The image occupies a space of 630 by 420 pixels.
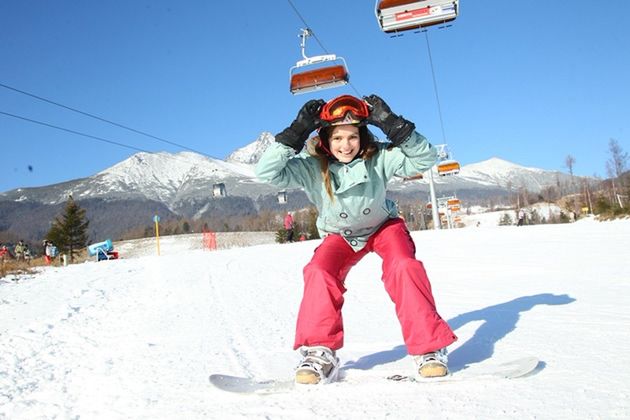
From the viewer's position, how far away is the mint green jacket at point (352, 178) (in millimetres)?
2639

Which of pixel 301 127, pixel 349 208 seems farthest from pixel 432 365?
pixel 301 127

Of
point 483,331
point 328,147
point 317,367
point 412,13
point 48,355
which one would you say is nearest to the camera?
point 317,367

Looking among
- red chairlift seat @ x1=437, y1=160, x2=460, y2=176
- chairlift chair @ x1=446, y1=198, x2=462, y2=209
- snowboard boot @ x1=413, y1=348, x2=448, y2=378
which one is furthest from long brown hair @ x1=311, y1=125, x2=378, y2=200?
chairlift chair @ x1=446, y1=198, x2=462, y2=209

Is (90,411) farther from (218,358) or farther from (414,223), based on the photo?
(414,223)

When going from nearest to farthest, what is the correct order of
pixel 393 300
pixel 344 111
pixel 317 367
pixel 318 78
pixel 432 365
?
pixel 432 365 → pixel 317 367 → pixel 393 300 → pixel 344 111 → pixel 318 78

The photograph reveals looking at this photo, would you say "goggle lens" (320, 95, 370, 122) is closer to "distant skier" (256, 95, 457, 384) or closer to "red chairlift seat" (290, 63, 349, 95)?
"distant skier" (256, 95, 457, 384)

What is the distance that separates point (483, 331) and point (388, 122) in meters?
1.66

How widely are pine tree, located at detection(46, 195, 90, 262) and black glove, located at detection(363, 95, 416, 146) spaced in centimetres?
5290

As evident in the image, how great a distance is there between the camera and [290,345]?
3367 millimetres

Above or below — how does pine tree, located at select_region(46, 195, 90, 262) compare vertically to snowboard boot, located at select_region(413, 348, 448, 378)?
above

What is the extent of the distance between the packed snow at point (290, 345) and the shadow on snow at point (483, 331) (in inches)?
0.6

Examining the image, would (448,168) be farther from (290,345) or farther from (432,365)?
(432,365)

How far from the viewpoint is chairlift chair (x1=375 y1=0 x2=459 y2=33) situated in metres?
9.24

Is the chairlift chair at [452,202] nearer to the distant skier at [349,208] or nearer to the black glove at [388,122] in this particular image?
the distant skier at [349,208]
